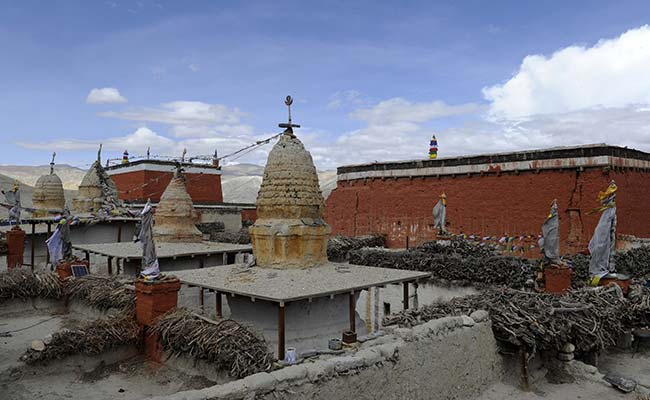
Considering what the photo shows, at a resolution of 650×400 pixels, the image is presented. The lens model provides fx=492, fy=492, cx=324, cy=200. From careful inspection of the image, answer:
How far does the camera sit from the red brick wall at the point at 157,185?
37.0 m

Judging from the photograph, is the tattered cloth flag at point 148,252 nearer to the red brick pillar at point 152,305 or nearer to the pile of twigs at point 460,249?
the red brick pillar at point 152,305

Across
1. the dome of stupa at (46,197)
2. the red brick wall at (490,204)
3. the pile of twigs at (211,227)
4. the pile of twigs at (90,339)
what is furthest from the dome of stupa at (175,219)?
the pile of twigs at (211,227)

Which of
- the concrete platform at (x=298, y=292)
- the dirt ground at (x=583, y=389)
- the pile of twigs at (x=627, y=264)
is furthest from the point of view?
the pile of twigs at (x=627, y=264)

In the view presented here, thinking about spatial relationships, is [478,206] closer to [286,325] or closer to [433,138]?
[433,138]

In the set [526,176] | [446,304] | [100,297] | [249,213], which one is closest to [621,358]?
[446,304]

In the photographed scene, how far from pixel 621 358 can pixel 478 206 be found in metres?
12.3

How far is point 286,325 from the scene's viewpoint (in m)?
11.6

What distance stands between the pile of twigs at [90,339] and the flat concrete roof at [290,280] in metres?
1.73

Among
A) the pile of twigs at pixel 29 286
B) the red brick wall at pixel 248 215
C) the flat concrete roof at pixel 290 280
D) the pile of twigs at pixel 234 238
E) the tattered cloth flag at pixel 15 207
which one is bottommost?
the pile of twigs at pixel 29 286

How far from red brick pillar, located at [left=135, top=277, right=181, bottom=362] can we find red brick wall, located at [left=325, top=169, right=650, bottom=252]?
15562 millimetres

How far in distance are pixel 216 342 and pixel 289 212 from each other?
5.27 metres

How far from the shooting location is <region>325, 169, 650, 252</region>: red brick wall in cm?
1947

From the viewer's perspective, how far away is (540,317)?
9.35 meters

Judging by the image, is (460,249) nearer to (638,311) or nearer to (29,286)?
(638,311)
